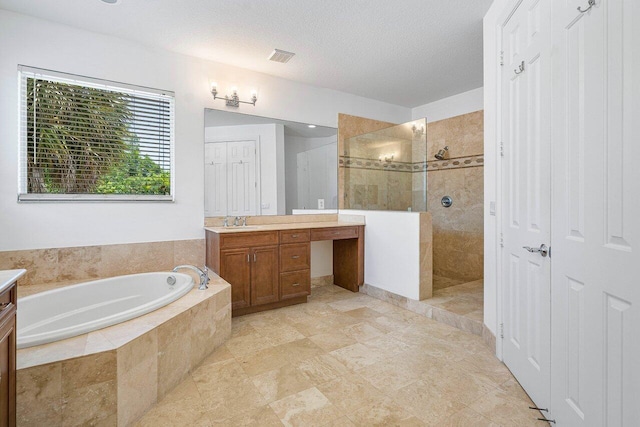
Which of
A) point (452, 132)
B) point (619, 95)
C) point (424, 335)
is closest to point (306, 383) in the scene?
point (424, 335)

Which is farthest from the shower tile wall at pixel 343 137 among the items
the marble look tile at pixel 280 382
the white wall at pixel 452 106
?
the marble look tile at pixel 280 382

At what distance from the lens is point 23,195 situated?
8.46 feet

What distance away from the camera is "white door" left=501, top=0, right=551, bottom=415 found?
161 centimetres

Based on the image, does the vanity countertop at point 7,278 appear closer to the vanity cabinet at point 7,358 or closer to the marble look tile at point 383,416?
the vanity cabinet at point 7,358

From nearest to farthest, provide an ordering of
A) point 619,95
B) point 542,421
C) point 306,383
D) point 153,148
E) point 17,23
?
point 619,95 < point 542,421 < point 306,383 < point 17,23 < point 153,148

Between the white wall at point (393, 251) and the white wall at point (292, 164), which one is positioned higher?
the white wall at point (292, 164)

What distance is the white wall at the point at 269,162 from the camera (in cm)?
362

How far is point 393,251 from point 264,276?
142 centimetres

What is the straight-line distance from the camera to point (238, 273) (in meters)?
3.04

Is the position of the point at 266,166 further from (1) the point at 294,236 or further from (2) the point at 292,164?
(1) the point at 294,236

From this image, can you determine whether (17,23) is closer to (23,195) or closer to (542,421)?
(23,195)

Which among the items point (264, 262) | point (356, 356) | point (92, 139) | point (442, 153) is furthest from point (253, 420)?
point (442, 153)

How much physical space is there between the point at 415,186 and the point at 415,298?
3.91 ft

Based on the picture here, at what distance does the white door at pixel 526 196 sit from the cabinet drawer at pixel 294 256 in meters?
1.91
